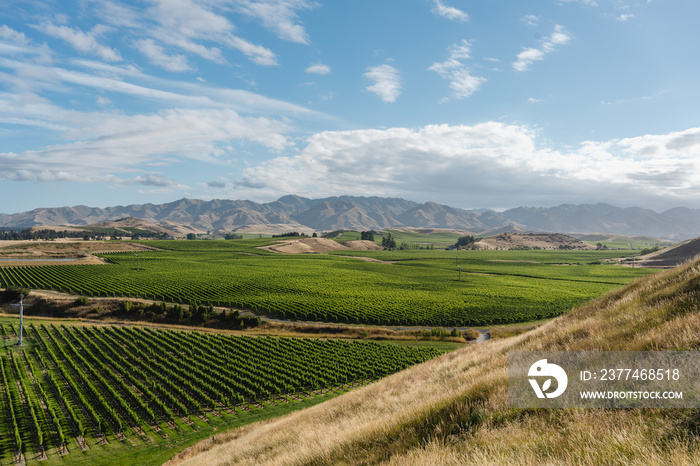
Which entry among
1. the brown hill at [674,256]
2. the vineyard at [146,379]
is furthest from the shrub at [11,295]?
the brown hill at [674,256]

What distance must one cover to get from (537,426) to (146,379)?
41.4 m

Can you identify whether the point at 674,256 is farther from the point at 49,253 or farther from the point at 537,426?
the point at 49,253

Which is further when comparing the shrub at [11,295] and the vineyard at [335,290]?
the shrub at [11,295]

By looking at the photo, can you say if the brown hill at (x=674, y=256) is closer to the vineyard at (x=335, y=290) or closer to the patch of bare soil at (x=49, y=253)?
the vineyard at (x=335, y=290)

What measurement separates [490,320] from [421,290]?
3375 centimetres

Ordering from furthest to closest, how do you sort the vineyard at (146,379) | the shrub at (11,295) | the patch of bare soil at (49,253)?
the patch of bare soil at (49,253)
the shrub at (11,295)
the vineyard at (146,379)

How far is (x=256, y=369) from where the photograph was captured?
40.9m

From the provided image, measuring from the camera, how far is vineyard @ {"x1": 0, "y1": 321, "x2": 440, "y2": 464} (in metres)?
27.7

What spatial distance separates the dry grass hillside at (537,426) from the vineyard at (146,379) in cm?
2244

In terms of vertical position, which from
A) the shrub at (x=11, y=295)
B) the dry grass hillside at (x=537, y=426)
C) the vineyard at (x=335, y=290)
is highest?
the dry grass hillside at (x=537, y=426)

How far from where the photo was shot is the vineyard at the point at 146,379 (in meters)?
27.7

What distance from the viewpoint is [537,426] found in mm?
6762

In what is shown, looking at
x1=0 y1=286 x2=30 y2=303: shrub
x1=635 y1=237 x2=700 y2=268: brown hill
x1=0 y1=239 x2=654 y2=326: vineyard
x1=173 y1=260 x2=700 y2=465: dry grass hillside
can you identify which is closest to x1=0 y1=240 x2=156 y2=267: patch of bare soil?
x1=0 y1=239 x2=654 y2=326: vineyard

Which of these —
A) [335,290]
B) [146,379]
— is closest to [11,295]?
[146,379]
